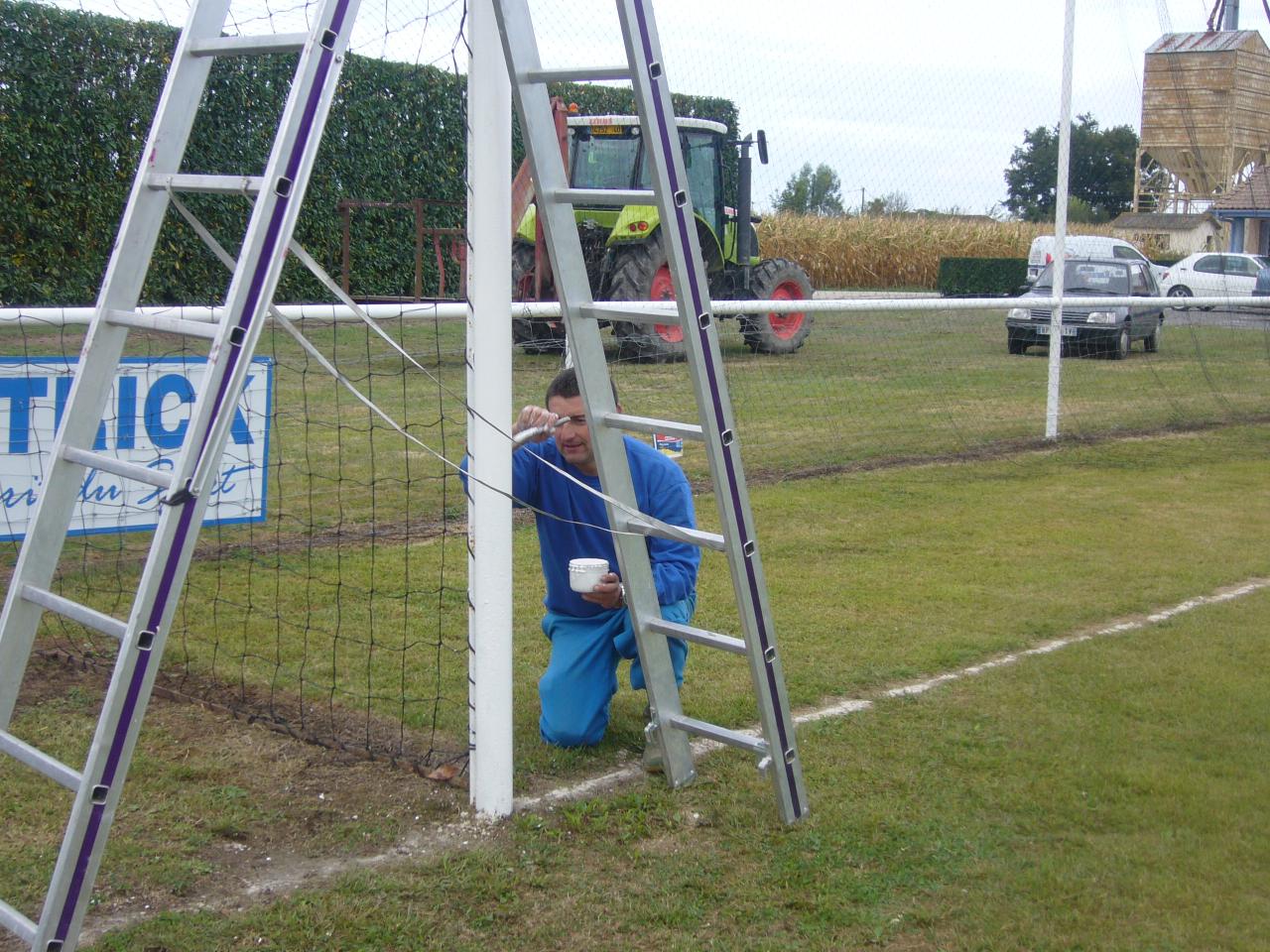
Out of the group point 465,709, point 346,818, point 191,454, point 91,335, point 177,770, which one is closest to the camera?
point 191,454

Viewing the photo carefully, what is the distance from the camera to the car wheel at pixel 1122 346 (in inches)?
691

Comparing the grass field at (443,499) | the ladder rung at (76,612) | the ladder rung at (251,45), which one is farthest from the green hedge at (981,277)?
the ladder rung at (76,612)

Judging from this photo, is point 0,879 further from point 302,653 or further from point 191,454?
point 302,653

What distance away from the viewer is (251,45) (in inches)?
111

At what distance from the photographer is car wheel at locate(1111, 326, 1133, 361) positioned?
17.5m

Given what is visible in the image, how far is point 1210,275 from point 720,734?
28696mm

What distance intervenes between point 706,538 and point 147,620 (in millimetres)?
1636

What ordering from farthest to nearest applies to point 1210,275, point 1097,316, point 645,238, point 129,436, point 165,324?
point 1210,275 → point 1097,316 → point 645,238 → point 129,436 → point 165,324

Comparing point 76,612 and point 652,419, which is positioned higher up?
point 652,419

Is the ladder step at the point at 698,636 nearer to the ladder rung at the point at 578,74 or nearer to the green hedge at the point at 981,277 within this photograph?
the ladder rung at the point at 578,74

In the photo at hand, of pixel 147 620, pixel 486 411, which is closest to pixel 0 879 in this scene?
pixel 147 620

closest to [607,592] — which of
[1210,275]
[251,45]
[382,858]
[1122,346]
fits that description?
[382,858]

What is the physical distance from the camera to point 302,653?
213 inches

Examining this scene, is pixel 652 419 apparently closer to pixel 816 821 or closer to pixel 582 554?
pixel 582 554
